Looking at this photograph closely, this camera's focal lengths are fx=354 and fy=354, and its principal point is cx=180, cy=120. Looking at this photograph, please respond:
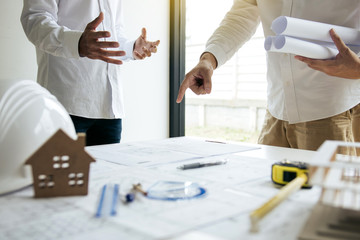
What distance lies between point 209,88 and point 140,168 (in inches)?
19.1

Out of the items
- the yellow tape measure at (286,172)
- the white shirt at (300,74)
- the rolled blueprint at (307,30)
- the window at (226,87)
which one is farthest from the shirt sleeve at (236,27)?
the window at (226,87)

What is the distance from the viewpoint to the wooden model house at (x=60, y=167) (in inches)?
23.4

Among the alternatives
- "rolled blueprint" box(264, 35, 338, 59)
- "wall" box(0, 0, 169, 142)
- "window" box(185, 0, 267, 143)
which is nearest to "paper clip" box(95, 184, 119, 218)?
"rolled blueprint" box(264, 35, 338, 59)

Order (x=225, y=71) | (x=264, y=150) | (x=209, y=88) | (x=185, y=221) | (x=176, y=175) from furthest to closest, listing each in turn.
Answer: (x=225, y=71), (x=209, y=88), (x=264, y=150), (x=176, y=175), (x=185, y=221)

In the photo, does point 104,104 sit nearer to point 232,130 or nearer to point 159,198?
point 159,198

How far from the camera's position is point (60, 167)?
605 millimetres

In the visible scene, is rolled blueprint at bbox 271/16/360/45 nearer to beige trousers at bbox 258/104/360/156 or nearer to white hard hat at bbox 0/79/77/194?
beige trousers at bbox 258/104/360/156

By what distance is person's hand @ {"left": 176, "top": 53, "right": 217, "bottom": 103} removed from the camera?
121 cm

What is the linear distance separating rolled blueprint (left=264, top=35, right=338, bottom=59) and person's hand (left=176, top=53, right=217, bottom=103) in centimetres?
25

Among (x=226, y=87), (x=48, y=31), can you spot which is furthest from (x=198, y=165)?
(x=226, y=87)

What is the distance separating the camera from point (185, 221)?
495mm

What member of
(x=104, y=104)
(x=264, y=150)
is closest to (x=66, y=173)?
(x=264, y=150)

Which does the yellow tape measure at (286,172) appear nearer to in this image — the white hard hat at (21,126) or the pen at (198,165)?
the pen at (198,165)

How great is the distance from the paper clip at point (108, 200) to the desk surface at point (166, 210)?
11 mm
